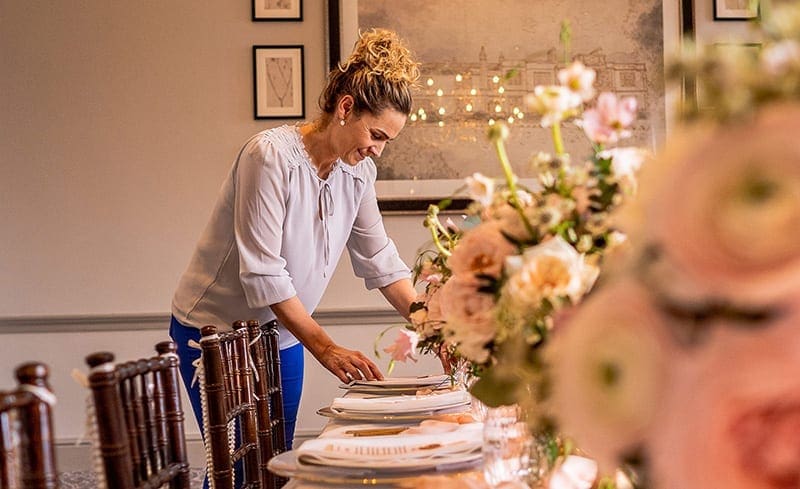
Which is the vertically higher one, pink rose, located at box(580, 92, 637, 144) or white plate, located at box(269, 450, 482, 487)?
pink rose, located at box(580, 92, 637, 144)

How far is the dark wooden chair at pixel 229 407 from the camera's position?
1675 mm

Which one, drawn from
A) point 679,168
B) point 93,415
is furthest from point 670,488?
point 93,415

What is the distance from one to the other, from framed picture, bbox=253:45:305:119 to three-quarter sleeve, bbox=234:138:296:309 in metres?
1.73

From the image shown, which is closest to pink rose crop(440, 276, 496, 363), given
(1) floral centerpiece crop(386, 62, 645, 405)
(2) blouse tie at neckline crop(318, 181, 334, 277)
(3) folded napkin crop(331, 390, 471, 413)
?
(1) floral centerpiece crop(386, 62, 645, 405)

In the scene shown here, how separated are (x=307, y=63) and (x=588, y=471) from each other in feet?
11.7

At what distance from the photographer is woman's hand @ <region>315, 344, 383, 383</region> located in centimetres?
240

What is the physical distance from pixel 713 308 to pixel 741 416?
0.05 m

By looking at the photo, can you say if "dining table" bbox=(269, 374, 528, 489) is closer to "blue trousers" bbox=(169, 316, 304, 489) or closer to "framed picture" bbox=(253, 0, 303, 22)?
"blue trousers" bbox=(169, 316, 304, 489)

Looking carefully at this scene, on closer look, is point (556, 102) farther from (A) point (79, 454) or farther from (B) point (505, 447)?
(A) point (79, 454)

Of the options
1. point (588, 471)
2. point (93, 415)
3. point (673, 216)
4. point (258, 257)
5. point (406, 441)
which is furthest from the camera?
point (258, 257)

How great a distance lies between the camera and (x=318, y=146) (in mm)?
2795

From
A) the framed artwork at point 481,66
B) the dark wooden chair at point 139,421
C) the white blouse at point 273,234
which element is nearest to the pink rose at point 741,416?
the dark wooden chair at point 139,421

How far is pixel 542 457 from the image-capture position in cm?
101

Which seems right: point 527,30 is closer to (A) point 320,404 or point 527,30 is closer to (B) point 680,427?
(A) point 320,404
